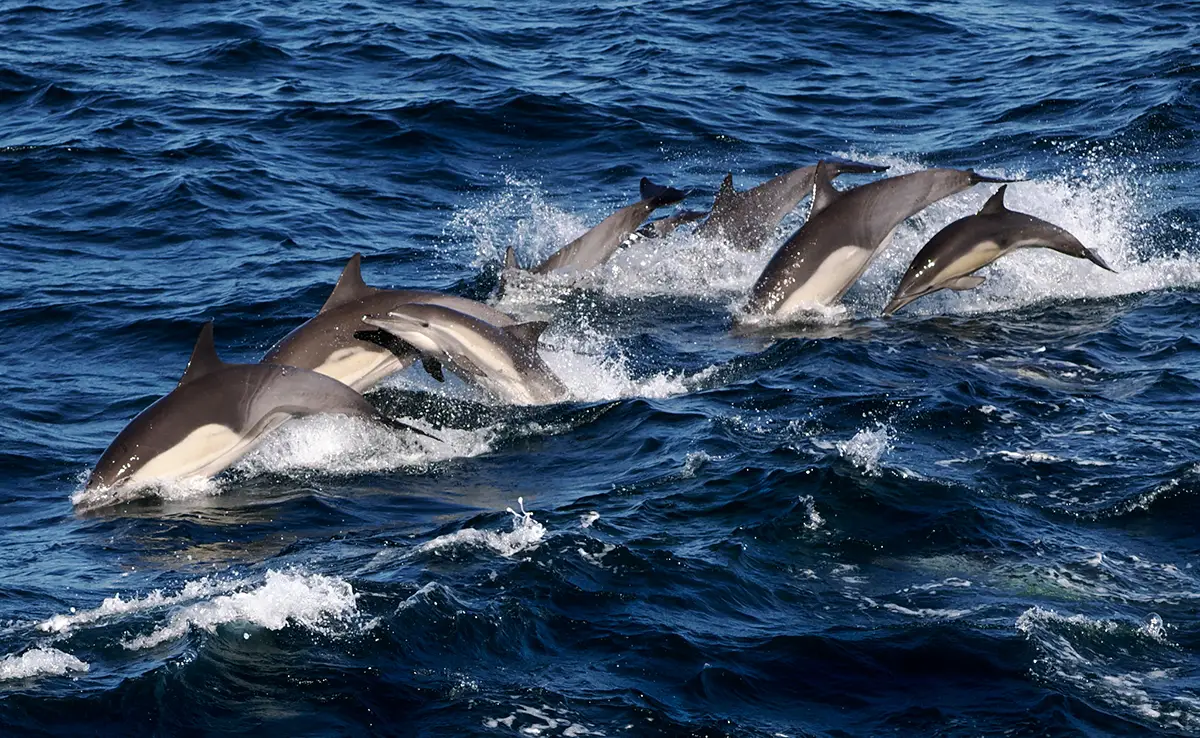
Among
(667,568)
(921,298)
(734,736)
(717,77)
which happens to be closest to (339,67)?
(717,77)

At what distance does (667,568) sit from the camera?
10.6 metres

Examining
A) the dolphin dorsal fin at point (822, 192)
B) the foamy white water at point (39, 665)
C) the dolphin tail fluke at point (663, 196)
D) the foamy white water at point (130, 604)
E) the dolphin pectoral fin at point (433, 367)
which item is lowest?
the foamy white water at point (130, 604)

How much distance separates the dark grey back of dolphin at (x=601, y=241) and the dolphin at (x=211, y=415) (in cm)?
582

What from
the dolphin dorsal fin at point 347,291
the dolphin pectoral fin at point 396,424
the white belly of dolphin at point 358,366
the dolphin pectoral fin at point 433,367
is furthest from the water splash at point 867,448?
the dolphin dorsal fin at point 347,291

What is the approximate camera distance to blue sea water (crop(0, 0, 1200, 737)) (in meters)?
9.19

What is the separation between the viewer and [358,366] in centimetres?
1450

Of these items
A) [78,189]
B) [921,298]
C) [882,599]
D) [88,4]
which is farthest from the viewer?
[88,4]

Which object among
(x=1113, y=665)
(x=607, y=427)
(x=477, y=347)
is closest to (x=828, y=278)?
(x=607, y=427)

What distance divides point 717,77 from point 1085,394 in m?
16.0

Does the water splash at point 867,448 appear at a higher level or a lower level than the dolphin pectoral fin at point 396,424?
higher

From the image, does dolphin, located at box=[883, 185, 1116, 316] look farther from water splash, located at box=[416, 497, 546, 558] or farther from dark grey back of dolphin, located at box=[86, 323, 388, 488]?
water splash, located at box=[416, 497, 546, 558]

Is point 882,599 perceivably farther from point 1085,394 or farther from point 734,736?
point 1085,394

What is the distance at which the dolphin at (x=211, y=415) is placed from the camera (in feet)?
42.3

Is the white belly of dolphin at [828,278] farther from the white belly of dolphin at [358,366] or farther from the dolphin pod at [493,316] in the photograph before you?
the white belly of dolphin at [358,366]
